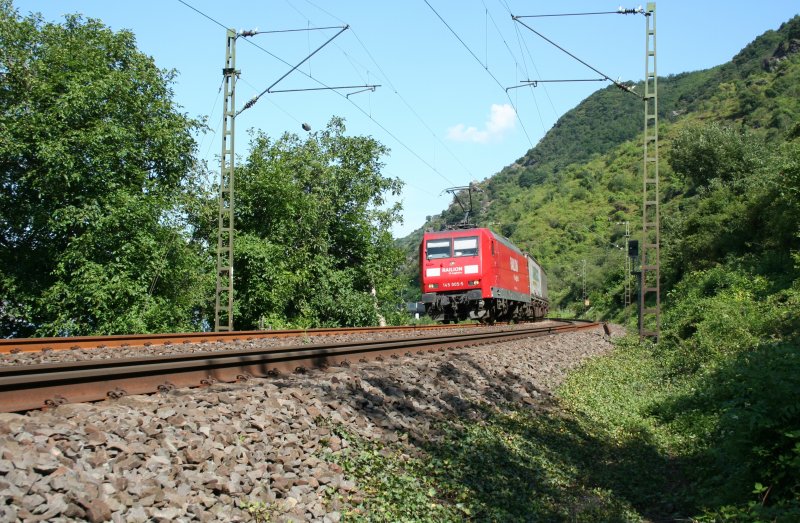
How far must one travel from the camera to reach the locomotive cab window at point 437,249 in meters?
25.5

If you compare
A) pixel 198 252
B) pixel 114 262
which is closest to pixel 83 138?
pixel 114 262

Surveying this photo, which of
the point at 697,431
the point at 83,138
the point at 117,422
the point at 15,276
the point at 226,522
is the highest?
the point at 83,138

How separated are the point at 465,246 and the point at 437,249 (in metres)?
1.18

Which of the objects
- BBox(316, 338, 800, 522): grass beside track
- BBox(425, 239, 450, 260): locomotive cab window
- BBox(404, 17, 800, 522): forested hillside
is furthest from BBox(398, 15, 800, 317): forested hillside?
BBox(316, 338, 800, 522): grass beside track

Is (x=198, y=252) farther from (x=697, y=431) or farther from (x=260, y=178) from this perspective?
(x=697, y=431)

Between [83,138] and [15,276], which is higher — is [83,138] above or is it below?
above

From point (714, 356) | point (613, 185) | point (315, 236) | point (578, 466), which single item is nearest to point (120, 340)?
point (578, 466)

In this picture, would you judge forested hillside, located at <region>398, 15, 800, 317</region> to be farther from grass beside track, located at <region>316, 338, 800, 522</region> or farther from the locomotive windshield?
grass beside track, located at <region>316, 338, 800, 522</region>

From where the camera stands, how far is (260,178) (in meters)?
28.6

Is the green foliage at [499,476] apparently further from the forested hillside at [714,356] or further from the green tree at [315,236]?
the green tree at [315,236]

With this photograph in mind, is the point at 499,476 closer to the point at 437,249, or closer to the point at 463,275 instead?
the point at 463,275

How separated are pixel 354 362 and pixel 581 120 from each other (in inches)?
7418

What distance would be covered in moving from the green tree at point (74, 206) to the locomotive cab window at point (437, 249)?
829cm

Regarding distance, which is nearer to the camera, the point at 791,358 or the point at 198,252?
the point at 791,358
